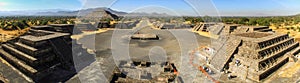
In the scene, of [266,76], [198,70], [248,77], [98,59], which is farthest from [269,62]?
[98,59]

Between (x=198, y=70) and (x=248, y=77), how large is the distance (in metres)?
3.80

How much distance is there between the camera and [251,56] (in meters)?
15.5

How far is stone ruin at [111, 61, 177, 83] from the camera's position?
508 inches

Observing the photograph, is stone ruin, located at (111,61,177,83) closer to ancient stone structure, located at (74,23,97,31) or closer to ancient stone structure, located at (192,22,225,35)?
ancient stone structure, located at (192,22,225,35)

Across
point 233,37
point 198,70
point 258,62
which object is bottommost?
point 198,70

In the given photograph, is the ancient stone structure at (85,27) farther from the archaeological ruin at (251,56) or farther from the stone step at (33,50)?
the archaeological ruin at (251,56)

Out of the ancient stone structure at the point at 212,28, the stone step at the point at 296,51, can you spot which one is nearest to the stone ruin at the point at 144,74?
the stone step at the point at 296,51

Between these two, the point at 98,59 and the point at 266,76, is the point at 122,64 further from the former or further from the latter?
the point at 266,76

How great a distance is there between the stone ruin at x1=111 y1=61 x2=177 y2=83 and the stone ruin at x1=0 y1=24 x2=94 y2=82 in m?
3.96

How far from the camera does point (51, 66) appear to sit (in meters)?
16.4

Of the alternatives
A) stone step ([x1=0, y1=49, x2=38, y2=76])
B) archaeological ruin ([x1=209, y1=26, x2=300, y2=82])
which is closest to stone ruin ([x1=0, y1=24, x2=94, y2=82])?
stone step ([x1=0, y1=49, x2=38, y2=76])

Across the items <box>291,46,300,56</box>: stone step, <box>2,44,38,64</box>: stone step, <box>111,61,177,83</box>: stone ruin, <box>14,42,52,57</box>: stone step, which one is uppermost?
<box>14,42,52,57</box>: stone step

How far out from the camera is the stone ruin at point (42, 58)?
15.3m

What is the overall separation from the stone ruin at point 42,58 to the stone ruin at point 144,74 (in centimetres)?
396
